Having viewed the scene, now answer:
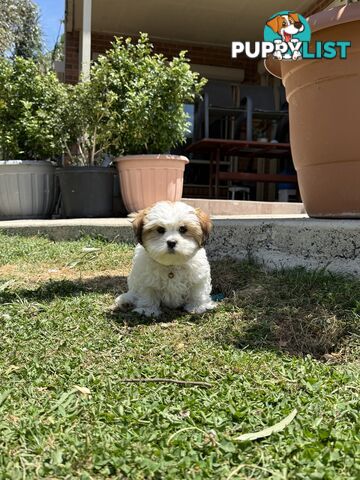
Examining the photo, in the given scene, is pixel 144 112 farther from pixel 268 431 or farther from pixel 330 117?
pixel 268 431

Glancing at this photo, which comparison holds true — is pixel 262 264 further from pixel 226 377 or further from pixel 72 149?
pixel 72 149

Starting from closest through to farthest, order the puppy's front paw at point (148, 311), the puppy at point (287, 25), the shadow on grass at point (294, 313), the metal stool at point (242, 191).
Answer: the shadow on grass at point (294, 313) → the puppy's front paw at point (148, 311) → the puppy at point (287, 25) → the metal stool at point (242, 191)

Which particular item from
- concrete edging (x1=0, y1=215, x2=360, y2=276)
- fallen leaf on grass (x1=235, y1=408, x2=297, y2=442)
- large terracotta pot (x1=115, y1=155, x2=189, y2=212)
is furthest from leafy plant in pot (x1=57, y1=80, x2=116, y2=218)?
fallen leaf on grass (x1=235, y1=408, x2=297, y2=442)

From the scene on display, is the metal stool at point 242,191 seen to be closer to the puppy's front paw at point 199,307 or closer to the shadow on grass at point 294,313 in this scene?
the shadow on grass at point 294,313

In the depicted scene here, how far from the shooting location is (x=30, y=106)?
7.02 meters

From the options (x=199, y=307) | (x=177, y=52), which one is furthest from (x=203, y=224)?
(x=177, y=52)

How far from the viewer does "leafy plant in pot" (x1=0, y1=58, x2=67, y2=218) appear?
7.08 m

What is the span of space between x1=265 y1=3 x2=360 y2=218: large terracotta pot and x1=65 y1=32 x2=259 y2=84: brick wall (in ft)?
26.4

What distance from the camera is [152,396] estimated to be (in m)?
2.11

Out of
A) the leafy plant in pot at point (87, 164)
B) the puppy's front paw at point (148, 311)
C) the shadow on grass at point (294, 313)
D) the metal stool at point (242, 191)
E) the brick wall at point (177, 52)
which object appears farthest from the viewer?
the brick wall at point (177, 52)

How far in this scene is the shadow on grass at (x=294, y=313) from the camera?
8.73 ft

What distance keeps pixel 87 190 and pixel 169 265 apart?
3.95 metres

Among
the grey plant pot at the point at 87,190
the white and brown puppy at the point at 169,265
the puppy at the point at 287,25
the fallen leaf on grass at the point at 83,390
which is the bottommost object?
the fallen leaf on grass at the point at 83,390

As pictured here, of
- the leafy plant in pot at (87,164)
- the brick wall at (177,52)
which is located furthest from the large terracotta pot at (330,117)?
the brick wall at (177,52)
